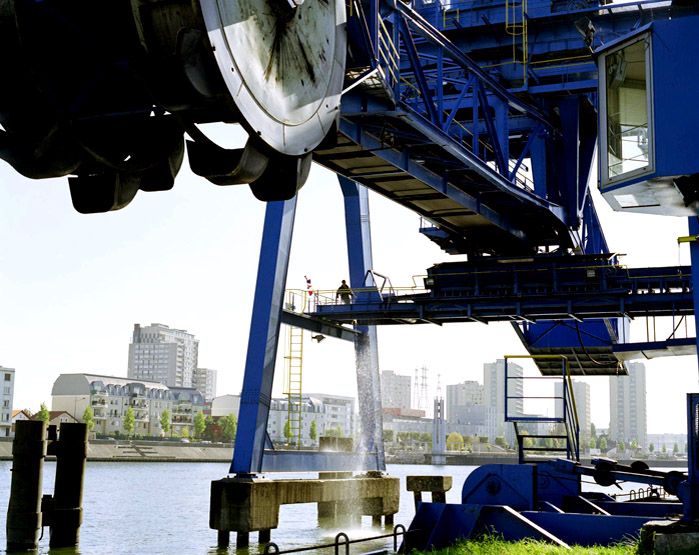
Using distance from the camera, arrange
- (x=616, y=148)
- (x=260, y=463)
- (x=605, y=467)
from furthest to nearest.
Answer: (x=260, y=463)
(x=605, y=467)
(x=616, y=148)

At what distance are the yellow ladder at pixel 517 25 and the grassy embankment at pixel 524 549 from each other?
22238 mm

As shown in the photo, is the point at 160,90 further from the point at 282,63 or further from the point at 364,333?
the point at 364,333

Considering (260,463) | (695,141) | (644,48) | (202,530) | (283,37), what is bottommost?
(202,530)

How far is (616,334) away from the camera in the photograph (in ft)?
141

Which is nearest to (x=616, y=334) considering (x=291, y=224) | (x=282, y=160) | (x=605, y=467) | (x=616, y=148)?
(x=291, y=224)

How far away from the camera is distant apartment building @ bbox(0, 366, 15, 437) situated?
161 metres

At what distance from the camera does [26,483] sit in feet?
94.5

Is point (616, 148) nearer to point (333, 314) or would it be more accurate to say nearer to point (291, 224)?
point (291, 224)

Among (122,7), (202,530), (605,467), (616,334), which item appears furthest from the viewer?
(202,530)

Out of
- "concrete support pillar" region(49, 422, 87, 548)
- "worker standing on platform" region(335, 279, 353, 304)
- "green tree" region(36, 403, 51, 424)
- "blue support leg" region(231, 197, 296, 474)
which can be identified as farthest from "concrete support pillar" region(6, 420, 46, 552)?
"green tree" region(36, 403, 51, 424)

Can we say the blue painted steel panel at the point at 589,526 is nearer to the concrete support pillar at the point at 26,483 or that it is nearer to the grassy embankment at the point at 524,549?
the grassy embankment at the point at 524,549

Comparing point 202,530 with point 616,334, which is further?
point 202,530

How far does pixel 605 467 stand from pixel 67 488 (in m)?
17.5

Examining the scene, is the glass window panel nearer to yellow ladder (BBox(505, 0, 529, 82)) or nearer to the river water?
yellow ladder (BBox(505, 0, 529, 82))
